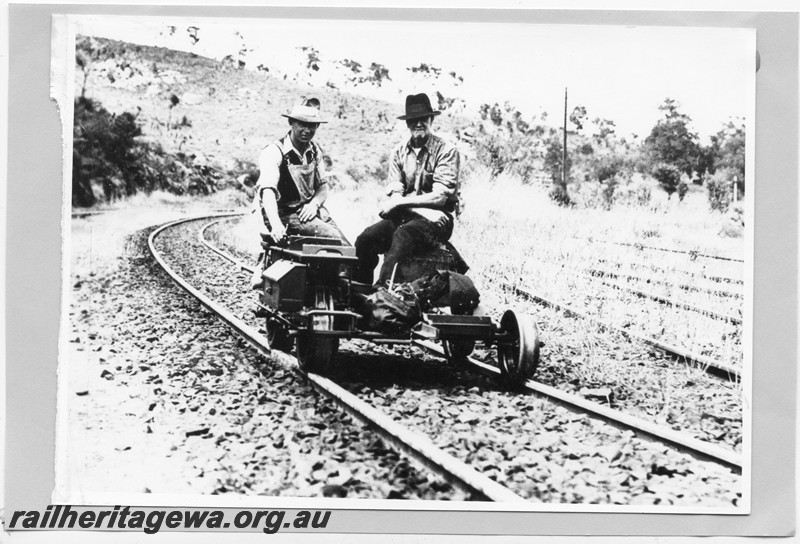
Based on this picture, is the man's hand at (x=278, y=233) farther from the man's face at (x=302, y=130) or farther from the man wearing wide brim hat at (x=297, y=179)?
the man's face at (x=302, y=130)

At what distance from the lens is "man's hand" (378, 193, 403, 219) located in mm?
5707

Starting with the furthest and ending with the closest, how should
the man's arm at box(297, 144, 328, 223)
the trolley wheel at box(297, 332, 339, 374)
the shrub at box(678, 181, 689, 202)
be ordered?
the shrub at box(678, 181, 689, 202) < the man's arm at box(297, 144, 328, 223) < the trolley wheel at box(297, 332, 339, 374)

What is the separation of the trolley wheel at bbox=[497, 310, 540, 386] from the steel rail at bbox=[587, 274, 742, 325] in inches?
37.2

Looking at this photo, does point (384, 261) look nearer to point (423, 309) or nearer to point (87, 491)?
point (423, 309)

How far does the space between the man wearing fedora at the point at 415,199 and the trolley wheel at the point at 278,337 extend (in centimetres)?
75

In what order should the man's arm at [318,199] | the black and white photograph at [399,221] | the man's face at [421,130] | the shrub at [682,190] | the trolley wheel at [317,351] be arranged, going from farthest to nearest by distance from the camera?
the shrub at [682,190] < the man's face at [421,130] < the man's arm at [318,199] < the black and white photograph at [399,221] < the trolley wheel at [317,351]

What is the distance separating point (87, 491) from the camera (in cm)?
551

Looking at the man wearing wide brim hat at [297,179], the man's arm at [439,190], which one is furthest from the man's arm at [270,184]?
the man's arm at [439,190]

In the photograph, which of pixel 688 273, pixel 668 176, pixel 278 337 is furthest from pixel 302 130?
pixel 688 273

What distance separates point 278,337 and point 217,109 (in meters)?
1.92

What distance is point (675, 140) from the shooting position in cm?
588

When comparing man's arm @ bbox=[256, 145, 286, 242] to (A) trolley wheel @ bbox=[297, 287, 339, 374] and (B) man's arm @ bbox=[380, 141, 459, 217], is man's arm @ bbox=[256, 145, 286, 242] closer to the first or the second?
(A) trolley wheel @ bbox=[297, 287, 339, 374]

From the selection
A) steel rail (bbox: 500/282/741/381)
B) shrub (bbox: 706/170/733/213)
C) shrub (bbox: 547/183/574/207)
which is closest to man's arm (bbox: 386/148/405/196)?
steel rail (bbox: 500/282/741/381)

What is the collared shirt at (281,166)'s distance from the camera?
18.6ft
